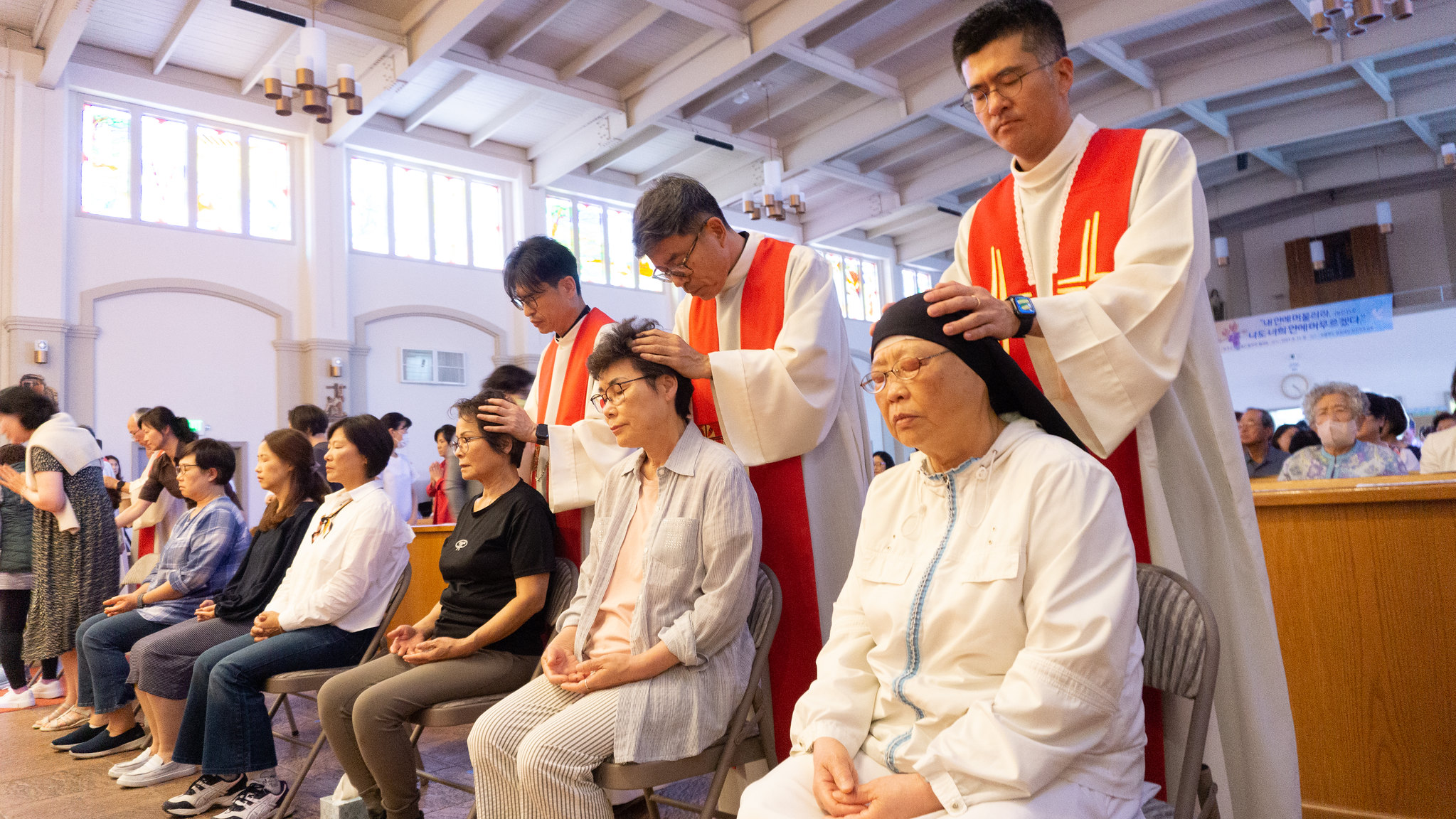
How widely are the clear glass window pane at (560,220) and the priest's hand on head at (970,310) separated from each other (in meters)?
12.5

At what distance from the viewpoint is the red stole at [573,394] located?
288 centimetres

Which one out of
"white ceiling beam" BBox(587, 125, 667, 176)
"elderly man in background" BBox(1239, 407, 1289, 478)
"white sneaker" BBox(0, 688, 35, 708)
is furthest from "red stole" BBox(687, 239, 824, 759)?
"white ceiling beam" BBox(587, 125, 667, 176)

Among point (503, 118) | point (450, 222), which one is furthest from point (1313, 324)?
point (450, 222)

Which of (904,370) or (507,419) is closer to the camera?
(904,370)

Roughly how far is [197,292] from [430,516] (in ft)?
14.4

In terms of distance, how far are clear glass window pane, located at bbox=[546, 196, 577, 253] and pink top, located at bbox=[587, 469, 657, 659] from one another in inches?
459

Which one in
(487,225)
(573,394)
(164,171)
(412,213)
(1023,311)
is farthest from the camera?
(487,225)

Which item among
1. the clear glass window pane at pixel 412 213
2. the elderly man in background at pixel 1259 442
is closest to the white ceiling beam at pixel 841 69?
the clear glass window pane at pixel 412 213

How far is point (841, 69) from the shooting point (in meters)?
10.9

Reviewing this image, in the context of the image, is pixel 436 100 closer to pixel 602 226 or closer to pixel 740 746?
pixel 602 226

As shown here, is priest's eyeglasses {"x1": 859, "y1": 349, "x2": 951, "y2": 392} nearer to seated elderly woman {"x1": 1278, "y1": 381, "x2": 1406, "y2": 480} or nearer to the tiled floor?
the tiled floor

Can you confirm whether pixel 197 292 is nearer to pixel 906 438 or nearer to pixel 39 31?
pixel 39 31

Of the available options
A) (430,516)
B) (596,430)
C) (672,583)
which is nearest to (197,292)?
(430,516)

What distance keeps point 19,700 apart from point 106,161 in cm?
699
